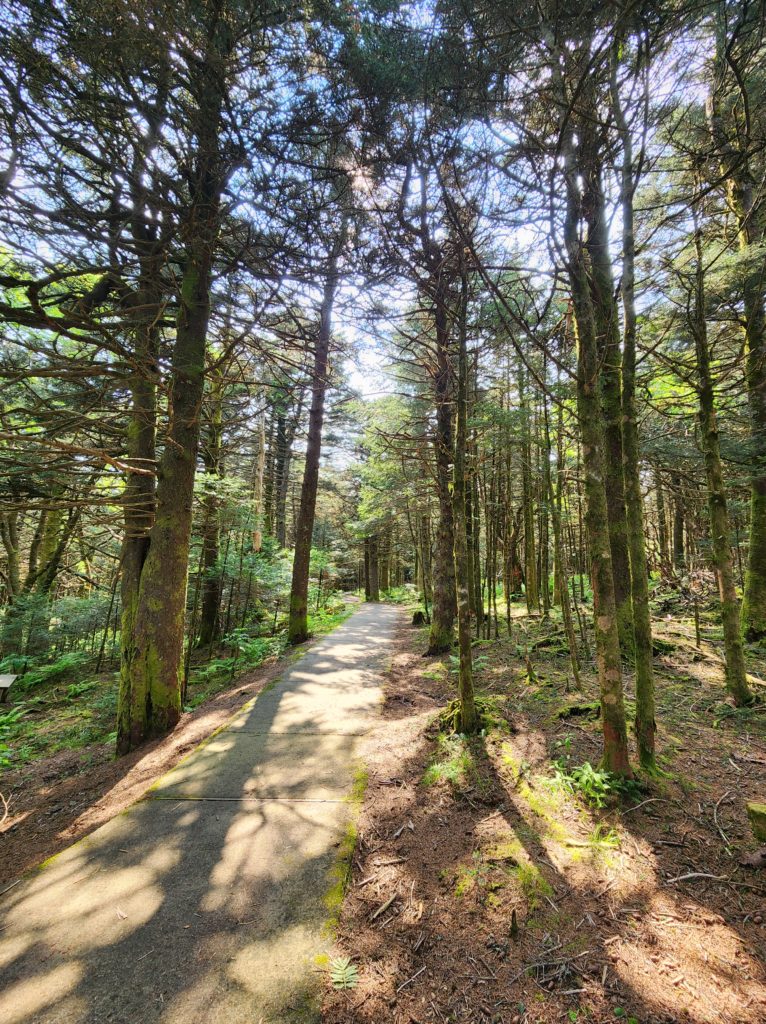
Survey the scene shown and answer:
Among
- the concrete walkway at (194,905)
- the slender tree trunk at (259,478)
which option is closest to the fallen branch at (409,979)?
the concrete walkway at (194,905)

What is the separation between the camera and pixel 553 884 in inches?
97.9

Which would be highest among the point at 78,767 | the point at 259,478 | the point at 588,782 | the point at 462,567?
the point at 259,478

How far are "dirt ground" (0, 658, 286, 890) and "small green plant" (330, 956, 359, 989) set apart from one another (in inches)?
97.2

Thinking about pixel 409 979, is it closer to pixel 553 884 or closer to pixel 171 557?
pixel 553 884

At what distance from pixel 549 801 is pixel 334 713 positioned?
9.78 feet

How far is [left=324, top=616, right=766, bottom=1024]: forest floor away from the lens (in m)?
1.86

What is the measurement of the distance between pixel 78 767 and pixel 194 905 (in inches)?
159

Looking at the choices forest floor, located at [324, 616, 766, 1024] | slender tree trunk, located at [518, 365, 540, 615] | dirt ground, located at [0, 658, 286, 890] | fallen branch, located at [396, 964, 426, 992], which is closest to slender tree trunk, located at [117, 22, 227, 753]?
dirt ground, located at [0, 658, 286, 890]

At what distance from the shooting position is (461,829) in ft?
10.1

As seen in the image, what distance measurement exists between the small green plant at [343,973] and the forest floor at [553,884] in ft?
0.11

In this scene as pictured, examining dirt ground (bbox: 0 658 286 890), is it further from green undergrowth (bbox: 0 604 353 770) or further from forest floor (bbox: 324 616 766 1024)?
forest floor (bbox: 324 616 766 1024)

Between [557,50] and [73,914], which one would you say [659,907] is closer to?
[73,914]

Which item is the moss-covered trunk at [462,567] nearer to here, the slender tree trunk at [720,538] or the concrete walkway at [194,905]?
the concrete walkway at [194,905]

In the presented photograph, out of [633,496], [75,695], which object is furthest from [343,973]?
[75,695]
